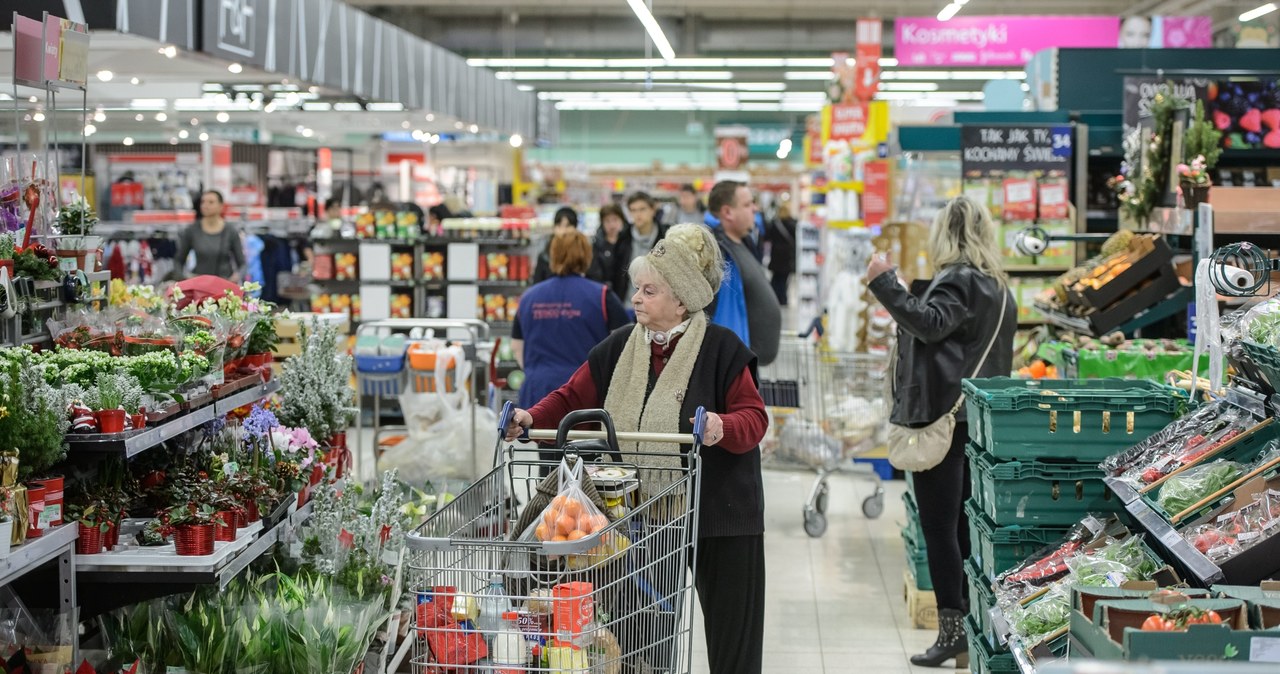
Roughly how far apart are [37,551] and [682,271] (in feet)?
5.70

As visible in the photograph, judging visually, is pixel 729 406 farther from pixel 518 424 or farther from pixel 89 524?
pixel 89 524

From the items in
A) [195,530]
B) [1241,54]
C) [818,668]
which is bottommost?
[818,668]

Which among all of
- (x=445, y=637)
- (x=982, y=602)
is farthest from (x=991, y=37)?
(x=445, y=637)

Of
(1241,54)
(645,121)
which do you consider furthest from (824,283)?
(645,121)

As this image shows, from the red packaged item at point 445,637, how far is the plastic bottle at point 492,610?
0.02 metres

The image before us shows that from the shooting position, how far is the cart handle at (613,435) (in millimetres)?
3193

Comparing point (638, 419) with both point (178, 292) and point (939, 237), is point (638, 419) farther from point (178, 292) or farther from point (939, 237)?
point (178, 292)

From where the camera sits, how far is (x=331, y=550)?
14.0 ft

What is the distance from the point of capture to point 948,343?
192 inches

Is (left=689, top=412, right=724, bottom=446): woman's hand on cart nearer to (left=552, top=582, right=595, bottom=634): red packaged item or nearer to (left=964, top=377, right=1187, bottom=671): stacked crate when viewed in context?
(left=552, top=582, right=595, bottom=634): red packaged item

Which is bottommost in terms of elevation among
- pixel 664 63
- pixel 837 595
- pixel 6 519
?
pixel 837 595

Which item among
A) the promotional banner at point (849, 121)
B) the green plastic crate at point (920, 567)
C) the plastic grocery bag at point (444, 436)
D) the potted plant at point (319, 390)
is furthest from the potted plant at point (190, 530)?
the promotional banner at point (849, 121)

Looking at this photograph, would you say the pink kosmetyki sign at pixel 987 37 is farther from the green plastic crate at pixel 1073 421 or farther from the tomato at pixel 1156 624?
the tomato at pixel 1156 624

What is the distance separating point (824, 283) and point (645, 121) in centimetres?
2842
